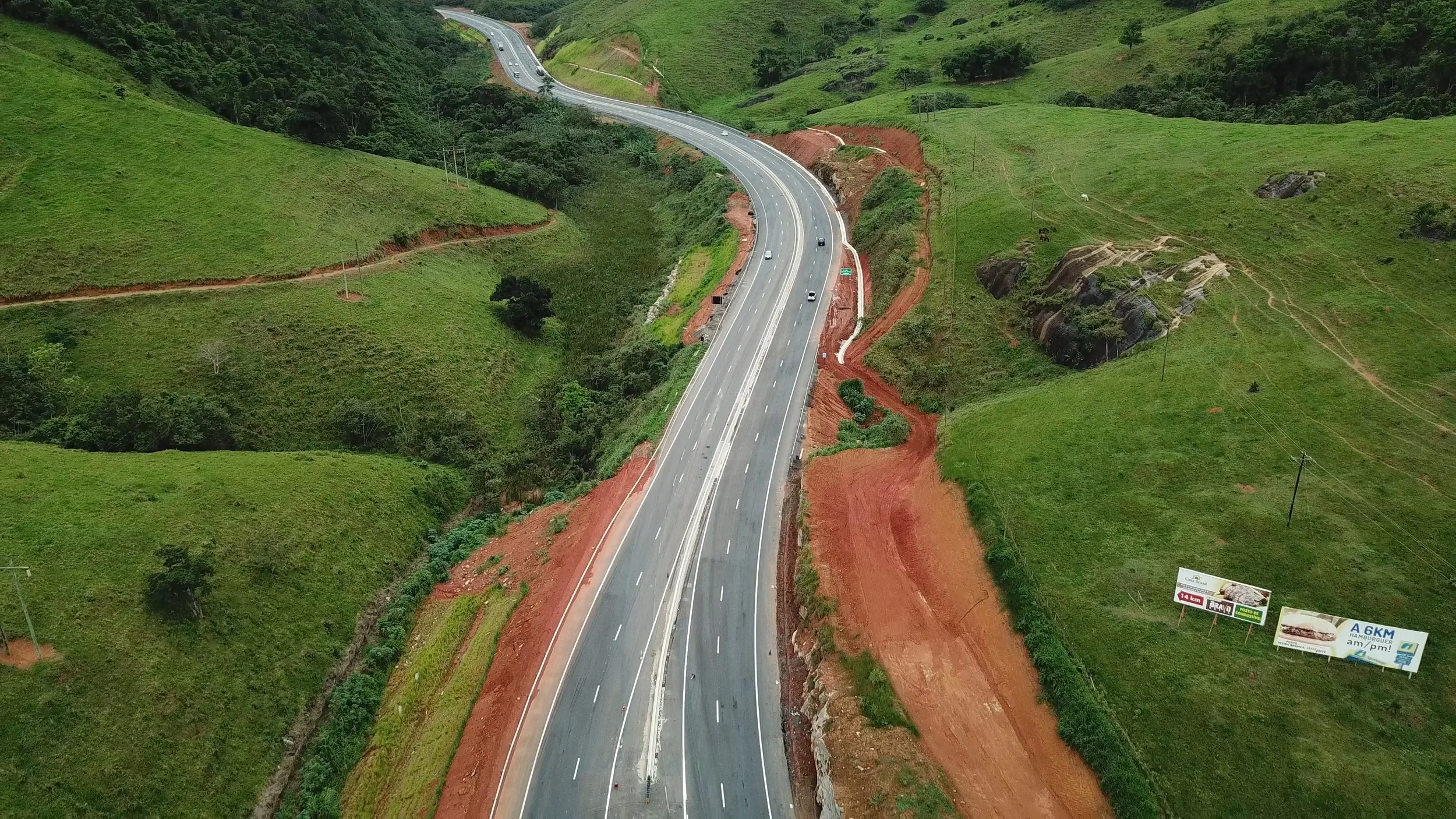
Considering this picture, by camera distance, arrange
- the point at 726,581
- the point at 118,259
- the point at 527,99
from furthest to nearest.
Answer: the point at 527,99 < the point at 118,259 < the point at 726,581

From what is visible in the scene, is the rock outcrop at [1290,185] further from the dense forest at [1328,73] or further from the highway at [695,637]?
the highway at [695,637]

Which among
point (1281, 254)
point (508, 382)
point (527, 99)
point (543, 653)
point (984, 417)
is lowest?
point (543, 653)

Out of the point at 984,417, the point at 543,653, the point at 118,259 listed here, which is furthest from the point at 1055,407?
the point at 118,259

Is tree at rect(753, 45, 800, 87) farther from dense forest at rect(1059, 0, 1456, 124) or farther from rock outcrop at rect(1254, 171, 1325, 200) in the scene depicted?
rock outcrop at rect(1254, 171, 1325, 200)

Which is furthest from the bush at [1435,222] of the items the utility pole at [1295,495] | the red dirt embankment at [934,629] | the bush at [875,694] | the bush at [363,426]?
the bush at [363,426]

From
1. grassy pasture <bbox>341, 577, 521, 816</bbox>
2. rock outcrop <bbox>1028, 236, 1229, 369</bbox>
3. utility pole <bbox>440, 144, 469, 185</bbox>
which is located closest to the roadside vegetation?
grassy pasture <bbox>341, 577, 521, 816</bbox>

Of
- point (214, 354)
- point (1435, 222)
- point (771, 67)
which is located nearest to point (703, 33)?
point (771, 67)

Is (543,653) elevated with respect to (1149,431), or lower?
lower

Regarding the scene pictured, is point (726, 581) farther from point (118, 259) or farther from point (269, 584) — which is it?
point (118, 259)
